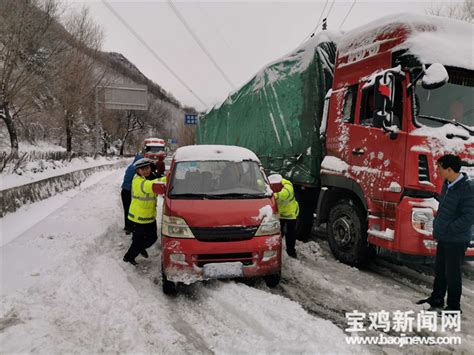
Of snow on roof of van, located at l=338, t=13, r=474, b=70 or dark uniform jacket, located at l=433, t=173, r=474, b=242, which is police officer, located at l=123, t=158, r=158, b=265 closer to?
dark uniform jacket, located at l=433, t=173, r=474, b=242

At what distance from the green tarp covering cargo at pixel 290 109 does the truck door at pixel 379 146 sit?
1.20m

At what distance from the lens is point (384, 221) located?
441 centimetres

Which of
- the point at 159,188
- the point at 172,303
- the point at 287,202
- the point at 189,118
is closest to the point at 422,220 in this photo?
the point at 287,202

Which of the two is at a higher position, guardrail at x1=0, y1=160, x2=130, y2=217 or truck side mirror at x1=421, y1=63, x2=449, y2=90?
truck side mirror at x1=421, y1=63, x2=449, y2=90

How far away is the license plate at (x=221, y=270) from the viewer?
12.7 ft

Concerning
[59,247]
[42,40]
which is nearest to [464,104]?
[59,247]

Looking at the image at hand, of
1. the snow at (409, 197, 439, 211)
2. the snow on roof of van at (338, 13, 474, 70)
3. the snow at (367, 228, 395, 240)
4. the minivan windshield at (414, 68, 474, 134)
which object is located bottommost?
the snow at (367, 228, 395, 240)

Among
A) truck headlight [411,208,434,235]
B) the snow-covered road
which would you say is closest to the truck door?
truck headlight [411,208,434,235]

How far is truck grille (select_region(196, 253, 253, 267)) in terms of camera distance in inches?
154

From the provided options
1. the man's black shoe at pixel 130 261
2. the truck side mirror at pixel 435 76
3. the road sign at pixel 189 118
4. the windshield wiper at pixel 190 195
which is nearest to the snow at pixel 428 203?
the truck side mirror at pixel 435 76

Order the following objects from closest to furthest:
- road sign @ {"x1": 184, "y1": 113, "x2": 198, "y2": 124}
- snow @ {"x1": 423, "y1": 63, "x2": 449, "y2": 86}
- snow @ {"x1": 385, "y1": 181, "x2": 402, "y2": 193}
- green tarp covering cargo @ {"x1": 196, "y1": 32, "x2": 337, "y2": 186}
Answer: snow @ {"x1": 423, "y1": 63, "x2": 449, "y2": 86}
snow @ {"x1": 385, "y1": 181, "x2": 402, "y2": 193}
green tarp covering cargo @ {"x1": 196, "y1": 32, "x2": 337, "y2": 186}
road sign @ {"x1": 184, "y1": 113, "x2": 198, "y2": 124}

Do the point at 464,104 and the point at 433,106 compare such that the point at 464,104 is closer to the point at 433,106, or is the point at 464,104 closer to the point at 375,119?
the point at 433,106

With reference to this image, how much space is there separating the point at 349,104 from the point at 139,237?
3909 mm

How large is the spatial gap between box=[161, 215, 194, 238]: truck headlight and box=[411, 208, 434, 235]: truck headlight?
273 cm
